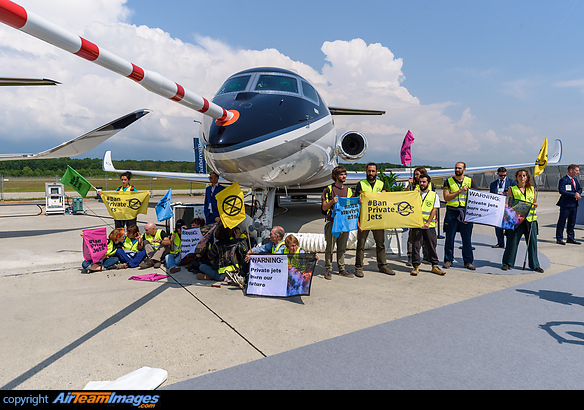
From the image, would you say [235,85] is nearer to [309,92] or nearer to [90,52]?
[309,92]

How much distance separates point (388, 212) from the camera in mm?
5684

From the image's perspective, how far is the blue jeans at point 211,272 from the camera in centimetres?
521

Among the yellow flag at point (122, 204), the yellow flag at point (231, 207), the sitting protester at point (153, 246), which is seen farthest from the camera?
the yellow flag at point (122, 204)

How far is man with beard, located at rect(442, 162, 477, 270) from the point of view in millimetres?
6109

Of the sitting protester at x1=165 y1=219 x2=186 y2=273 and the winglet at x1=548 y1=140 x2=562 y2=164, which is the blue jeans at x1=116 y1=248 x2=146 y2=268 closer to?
the sitting protester at x1=165 y1=219 x2=186 y2=273

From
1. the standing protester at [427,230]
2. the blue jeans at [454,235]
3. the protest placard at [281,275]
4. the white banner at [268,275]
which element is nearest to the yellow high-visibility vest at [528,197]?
the blue jeans at [454,235]

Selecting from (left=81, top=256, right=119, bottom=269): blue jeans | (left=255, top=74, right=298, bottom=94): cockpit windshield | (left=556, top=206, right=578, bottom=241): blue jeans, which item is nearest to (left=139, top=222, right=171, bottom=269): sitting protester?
(left=81, top=256, right=119, bottom=269): blue jeans

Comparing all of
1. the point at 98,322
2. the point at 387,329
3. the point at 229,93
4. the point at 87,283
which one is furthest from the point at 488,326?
the point at 229,93

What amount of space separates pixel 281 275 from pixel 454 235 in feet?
12.0

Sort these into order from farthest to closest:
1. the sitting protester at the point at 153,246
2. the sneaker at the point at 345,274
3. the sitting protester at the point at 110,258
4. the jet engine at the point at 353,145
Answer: the jet engine at the point at 353,145, the sitting protester at the point at 153,246, the sitting protester at the point at 110,258, the sneaker at the point at 345,274

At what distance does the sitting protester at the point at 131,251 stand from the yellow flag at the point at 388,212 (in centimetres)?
409

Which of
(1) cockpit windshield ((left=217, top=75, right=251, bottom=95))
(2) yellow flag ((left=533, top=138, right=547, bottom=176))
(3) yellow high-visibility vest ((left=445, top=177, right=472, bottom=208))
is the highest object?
(1) cockpit windshield ((left=217, top=75, right=251, bottom=95))

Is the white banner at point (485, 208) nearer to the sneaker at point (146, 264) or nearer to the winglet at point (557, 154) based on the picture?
the sneaker at point (146, 264)

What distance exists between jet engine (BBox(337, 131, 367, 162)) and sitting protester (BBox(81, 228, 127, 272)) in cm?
770
